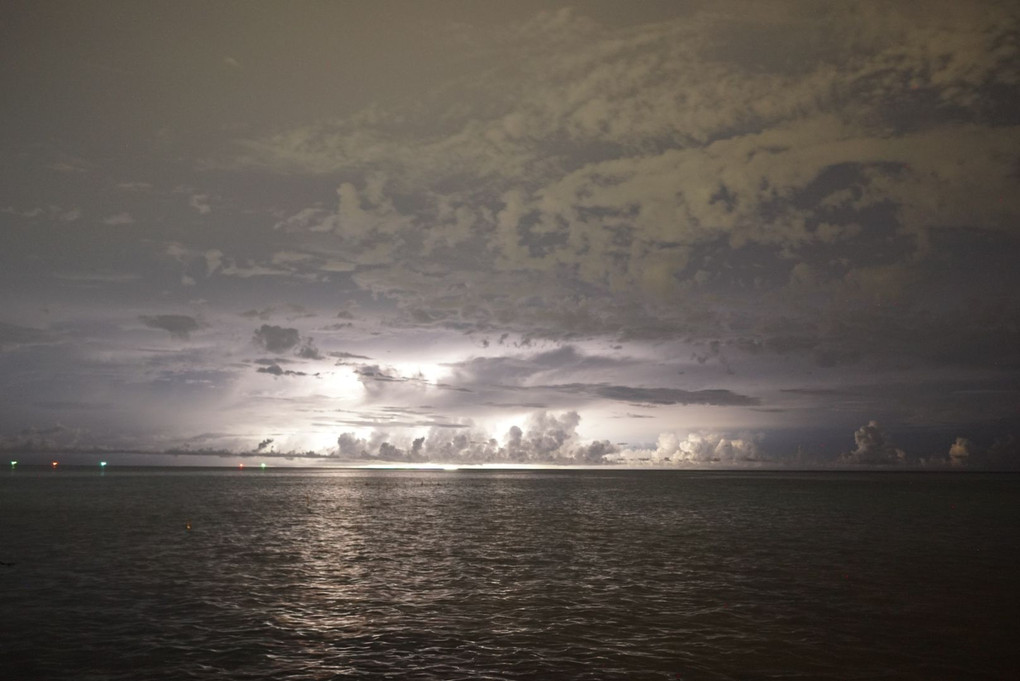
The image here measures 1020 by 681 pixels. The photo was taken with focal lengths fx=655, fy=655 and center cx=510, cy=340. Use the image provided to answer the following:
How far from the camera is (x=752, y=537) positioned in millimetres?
62188

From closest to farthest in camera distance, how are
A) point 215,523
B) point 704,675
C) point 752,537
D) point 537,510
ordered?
point 704,675, point 752,537, point 215,523, point 537,510

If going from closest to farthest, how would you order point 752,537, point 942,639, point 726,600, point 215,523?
1. point 942,639
2. point 726,600
3. point 752,537
4. point 215,523

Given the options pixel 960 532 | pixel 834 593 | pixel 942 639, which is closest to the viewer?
pixel 942 639

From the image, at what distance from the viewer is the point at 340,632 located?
26406 millimetres

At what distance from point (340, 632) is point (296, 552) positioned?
26.3 meters

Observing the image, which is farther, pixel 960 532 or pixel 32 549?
pixel 960 532

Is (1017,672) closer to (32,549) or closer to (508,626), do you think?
(508,626)

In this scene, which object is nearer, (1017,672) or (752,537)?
(1017,672)

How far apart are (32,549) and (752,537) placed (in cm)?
6084

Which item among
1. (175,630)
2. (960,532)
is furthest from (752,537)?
(175,630)

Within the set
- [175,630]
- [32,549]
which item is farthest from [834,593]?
[32,549]

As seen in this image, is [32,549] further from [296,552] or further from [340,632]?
[340,632]

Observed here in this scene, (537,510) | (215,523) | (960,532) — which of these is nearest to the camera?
(960,532)

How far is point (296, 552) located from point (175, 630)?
973 inches
